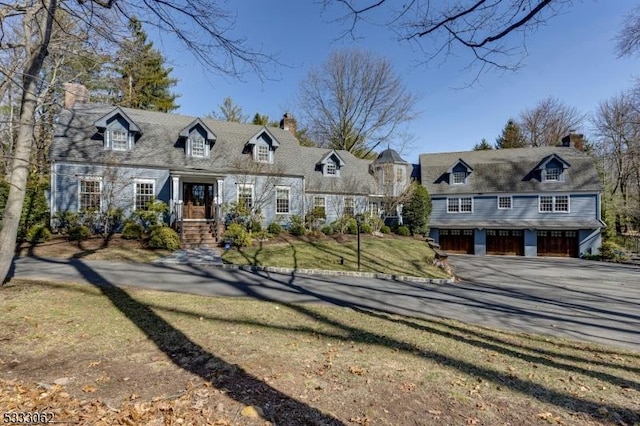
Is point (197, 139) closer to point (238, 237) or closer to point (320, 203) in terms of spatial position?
point (238, 237)

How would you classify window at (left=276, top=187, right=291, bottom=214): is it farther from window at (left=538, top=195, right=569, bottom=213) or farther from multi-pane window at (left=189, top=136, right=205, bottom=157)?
window at (left=538, top=195, right=569, bottom=213)

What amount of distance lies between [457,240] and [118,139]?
1029 inches

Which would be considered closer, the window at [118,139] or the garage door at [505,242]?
the window at [118,139]

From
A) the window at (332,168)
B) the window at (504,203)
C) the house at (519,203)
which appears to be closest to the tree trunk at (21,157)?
the window at (332,168)

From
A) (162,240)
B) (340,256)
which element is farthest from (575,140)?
(162,240)

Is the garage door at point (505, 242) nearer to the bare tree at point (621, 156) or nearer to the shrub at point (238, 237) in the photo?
the bare tree at point (621, 156)

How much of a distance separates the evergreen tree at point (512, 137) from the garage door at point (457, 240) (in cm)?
2018

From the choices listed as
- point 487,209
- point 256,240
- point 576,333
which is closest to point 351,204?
point 256,240

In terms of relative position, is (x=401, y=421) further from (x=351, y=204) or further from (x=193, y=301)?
(x=351, y=204)

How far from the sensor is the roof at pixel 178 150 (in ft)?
56.1

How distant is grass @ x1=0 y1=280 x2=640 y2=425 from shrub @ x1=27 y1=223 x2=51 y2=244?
9193 mm

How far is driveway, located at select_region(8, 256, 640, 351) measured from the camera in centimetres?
786

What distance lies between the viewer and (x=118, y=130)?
17.8 m

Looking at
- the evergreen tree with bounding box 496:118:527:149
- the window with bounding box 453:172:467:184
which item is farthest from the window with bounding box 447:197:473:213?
the evergreen tree with bounding box 496:118:527:149
